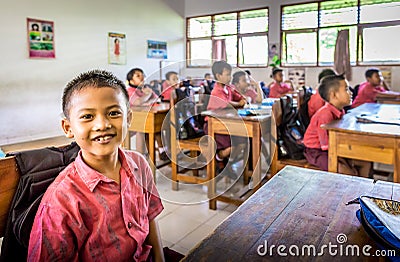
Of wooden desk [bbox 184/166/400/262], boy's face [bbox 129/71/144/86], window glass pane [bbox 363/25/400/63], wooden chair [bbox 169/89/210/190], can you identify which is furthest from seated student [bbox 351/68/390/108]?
wooden desk [bbox 184/166/400/262]

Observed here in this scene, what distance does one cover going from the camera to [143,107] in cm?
331

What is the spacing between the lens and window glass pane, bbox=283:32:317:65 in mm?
7746

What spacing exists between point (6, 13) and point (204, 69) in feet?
15.2

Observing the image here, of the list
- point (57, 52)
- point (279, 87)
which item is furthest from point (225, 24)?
point (57, 52)

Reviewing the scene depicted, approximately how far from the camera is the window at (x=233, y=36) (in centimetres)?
843

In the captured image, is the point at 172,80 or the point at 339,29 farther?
the point at 339,29

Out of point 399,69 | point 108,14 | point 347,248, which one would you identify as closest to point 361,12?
point 399,69

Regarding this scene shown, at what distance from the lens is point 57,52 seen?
248 inches

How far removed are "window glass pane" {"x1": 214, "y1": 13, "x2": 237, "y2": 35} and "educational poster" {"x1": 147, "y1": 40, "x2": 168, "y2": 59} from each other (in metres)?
1.43

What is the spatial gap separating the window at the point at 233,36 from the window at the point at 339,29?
24.4 inches

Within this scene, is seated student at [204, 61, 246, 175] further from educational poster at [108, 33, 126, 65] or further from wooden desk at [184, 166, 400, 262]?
educational poster at [108, 33, 126, 65]

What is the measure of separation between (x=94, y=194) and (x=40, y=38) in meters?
5.99

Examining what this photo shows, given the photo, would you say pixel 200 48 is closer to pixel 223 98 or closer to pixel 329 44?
pixel 329 44

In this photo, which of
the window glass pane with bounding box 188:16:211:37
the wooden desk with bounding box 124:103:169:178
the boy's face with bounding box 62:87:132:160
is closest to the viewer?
the boy's face with bounding box 62:87:132:160
